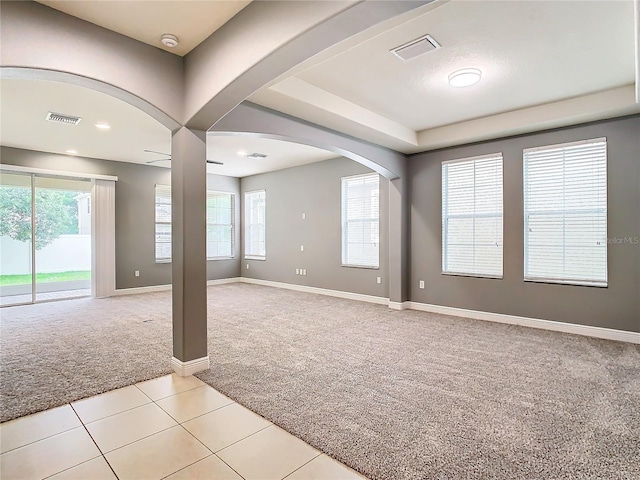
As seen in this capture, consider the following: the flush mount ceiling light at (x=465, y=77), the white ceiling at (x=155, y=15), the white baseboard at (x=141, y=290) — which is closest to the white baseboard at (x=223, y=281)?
the white baseboard at (x=141, y=290)

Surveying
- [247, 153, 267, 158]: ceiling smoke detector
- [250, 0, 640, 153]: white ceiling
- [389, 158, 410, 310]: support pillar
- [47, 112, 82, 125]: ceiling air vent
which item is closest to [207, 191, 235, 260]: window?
[247, 153, 267, 158]: ceiling smoke detector

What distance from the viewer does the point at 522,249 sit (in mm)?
4734

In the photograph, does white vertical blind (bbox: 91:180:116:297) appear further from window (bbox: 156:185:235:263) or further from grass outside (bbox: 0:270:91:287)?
window (bbox: 156:185:235:263)

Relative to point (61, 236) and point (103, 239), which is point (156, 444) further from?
point (61, 236)

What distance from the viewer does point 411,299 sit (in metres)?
5.85

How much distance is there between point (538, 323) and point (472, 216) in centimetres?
170

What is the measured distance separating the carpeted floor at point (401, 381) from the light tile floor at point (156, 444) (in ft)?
0.51

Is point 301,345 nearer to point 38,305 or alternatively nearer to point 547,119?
point 547,119

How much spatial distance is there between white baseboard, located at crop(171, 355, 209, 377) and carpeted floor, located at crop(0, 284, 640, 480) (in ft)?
0.30

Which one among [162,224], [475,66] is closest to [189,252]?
[475,66]

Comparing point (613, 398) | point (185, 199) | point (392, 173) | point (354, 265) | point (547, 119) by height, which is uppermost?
point (547, 119)

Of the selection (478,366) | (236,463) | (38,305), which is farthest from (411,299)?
(38,305)

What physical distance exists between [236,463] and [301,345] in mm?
2016

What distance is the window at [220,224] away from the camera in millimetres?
8688
